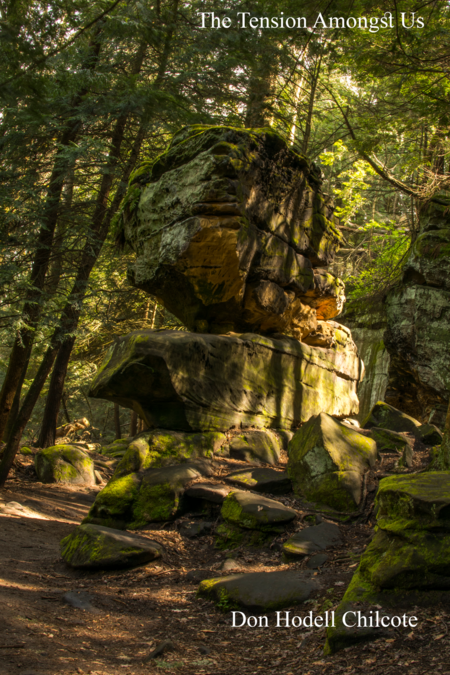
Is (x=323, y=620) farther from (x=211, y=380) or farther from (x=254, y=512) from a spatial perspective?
(x=211, y=380)

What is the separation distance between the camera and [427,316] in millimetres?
13945

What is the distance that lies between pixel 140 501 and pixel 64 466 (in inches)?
193

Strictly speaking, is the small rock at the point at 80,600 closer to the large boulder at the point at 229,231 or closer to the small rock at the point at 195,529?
the small rock at the point at 195,529

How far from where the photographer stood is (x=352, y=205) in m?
20.0

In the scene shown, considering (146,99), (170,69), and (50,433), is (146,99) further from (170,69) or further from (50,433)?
(50,433)

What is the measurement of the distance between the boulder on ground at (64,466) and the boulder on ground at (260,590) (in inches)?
289

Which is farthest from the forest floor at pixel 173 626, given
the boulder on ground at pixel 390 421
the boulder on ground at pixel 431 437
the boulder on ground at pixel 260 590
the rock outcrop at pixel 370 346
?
the rock outcrop at pixel 370 346

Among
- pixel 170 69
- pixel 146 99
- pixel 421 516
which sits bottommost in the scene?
pixel 421 516

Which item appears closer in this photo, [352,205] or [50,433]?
[50,433]

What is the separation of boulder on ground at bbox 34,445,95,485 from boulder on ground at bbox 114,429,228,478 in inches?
146

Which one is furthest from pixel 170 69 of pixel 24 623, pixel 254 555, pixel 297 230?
pixel 24 623

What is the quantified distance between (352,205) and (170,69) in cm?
1013

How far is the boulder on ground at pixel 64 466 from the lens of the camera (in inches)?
430

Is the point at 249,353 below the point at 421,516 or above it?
above
